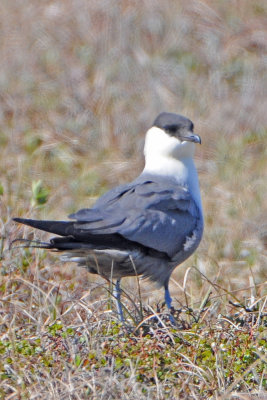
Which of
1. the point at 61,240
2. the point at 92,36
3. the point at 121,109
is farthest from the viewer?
the point at 92,36

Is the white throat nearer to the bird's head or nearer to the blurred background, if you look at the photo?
the bird's head

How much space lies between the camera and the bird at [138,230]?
397cm

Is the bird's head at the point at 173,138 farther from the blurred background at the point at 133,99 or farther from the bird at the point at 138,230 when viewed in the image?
the blurred background at the point at 133,99

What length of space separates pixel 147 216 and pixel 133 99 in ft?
12.2

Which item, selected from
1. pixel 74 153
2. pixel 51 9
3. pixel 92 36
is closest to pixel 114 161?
pixel 74 153

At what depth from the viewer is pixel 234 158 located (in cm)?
717

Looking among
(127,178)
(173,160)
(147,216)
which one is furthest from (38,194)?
(127,178)

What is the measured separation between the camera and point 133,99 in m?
7.75

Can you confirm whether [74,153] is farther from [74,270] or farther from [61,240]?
[61,240]

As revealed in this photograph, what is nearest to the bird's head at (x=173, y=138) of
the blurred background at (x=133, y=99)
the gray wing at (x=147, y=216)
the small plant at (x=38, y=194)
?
the gray wing at (x=147, y=216)

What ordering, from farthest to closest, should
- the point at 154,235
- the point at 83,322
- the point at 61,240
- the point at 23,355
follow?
the point at 154,235, the point at 61,240, the point at 83,322, the point at 23,355

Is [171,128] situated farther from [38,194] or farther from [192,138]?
[38,194]

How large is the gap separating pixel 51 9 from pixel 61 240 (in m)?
5.41

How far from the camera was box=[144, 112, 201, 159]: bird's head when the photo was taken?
15.6ft
